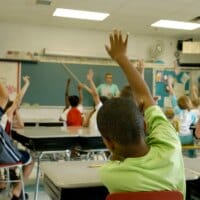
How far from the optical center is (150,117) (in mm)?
1256

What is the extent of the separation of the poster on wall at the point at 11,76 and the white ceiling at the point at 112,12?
90 centimetres

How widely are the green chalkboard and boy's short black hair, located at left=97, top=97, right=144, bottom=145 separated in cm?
628

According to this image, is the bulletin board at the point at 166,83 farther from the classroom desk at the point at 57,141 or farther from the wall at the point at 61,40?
the classroom desk at the point at 57,141

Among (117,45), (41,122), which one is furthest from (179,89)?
(117,45)

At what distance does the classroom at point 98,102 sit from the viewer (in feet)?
3.76

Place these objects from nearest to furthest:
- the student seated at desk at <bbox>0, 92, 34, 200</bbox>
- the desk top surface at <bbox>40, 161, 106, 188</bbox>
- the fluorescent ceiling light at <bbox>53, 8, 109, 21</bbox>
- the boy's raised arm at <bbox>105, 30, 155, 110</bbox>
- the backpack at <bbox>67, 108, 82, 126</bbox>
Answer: the boy's raised arm at <bbox>105, 30, 155, 110</bbox>
the desk top surface at <bbox>40, 161, 106, 188</bbox>
the student seated at desk at <bbox>0, 92, 34, 200</bbox>
the backpack at <bbox>67, 108, 82, 126</bbox>
the fluorescent ceiling light at <bbox>53, 8, 109, 21</bbox>

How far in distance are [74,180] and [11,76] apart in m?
5.71

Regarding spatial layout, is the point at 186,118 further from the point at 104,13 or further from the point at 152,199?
the point at 152,199

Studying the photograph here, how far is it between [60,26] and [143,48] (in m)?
2.07

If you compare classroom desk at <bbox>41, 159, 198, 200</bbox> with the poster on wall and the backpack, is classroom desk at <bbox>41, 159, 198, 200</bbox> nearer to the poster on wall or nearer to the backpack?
the backpack

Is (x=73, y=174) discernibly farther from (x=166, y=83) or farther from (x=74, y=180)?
(x=166, y=83)

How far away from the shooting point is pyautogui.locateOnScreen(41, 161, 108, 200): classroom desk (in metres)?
1.63

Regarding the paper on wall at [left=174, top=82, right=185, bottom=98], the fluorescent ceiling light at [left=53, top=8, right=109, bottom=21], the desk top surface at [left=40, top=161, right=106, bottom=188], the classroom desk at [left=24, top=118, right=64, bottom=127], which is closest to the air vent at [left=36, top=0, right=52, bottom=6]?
the fluorescent ceiling light at [left=53, top=8, right=109, bottom=21]

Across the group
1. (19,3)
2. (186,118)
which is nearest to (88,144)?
(186,118)
